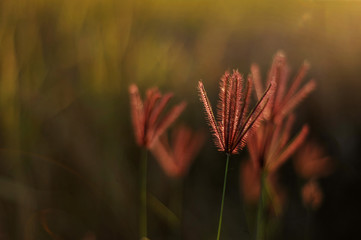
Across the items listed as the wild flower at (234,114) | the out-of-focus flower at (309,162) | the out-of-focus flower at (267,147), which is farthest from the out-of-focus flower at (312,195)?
the wild flower at (234,114)

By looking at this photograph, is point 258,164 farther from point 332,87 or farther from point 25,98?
point 332,87

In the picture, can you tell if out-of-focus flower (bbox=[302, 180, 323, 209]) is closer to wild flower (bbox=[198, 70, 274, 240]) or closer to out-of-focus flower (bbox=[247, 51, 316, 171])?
out-of-focus flower (bbox=[247, 51, 316, 171])

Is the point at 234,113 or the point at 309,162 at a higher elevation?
the point at 234,113

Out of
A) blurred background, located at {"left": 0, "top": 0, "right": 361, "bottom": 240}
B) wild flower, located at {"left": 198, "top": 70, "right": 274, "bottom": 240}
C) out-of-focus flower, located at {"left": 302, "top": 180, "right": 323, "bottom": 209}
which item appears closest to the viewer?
wild flower, located at {"left": 198, "top": 70, "right": 274, "bottom": 240}

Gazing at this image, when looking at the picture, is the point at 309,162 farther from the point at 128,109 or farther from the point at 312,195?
the point at 128,109

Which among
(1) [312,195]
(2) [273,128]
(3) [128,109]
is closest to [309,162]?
(1) [312,195]

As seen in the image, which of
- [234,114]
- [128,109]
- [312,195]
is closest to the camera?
[234,114]

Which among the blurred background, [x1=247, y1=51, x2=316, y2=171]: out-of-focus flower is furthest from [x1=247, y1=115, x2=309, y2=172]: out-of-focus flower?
the blurred background
